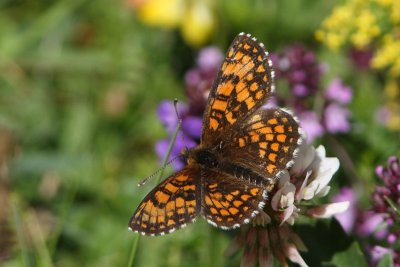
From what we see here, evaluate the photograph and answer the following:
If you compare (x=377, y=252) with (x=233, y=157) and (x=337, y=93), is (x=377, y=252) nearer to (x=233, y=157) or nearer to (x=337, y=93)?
(x=233, y=157)

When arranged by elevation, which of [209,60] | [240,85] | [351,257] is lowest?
[351,257]

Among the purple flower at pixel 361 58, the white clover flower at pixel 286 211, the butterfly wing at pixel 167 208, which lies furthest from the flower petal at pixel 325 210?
the purple flower at pixel 361 58

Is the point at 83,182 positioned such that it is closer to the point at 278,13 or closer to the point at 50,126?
the point at 50,126

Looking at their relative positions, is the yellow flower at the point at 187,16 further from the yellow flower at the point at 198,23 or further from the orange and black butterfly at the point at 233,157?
the orange and black butterfly at the point at 233,157

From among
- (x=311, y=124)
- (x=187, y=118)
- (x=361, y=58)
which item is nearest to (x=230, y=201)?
(x=187, y=118)

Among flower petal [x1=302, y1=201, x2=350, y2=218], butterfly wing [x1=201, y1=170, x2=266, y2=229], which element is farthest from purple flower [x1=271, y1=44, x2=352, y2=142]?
butterfly wing [x1=201, y1=170, x2=266, y2=229]

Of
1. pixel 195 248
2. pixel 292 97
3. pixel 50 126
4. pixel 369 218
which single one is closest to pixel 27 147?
pixel 50 126

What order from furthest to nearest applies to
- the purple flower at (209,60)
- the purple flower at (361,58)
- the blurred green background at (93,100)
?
1. the purple flower at (361,58)
2. the blurred green background at (93,100)
3. the purple flower at (209,60)
